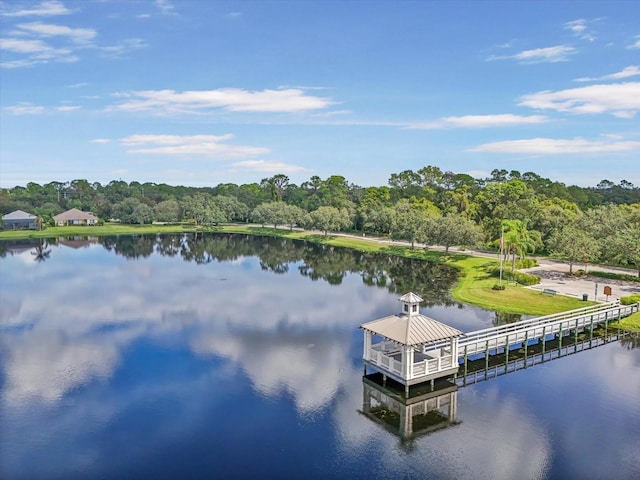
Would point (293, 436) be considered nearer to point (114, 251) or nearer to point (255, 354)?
point (255, 354)

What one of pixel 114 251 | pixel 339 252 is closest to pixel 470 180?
pixel 339 252

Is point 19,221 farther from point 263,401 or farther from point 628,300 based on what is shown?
point 628,300

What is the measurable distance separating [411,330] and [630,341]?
20.1 m

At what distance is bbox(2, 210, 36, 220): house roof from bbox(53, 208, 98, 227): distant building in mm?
6737

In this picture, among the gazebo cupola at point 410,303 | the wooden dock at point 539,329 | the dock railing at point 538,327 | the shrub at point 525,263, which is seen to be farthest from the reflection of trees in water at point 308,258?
the gazebo cupola at point 410,303

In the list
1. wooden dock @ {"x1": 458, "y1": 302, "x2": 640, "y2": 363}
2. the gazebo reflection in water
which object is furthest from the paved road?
the gazebo reflection in water

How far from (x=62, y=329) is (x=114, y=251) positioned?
54.6m

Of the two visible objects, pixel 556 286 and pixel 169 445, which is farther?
pixel 556 286

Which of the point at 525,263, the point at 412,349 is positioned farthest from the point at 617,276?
the point at 412,349

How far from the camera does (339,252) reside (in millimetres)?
91375

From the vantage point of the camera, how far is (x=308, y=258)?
83688 millimetres

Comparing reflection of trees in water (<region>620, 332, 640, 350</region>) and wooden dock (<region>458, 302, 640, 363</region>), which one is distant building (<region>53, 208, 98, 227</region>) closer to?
wooden dock (<region>458, 302, 640, 363</region>)

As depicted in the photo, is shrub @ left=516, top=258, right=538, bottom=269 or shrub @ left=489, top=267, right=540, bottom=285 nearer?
shrub @ left=489, top=267, right=540, bottom=285

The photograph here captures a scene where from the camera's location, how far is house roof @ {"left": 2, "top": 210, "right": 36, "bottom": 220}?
134 meters
